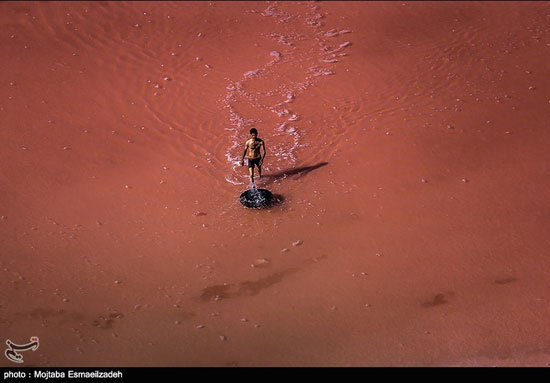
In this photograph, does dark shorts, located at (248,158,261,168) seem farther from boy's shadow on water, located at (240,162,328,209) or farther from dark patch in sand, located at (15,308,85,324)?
dark patch in sand, located at (15,308,85,324)

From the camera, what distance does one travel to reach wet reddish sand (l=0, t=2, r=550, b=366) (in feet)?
23.5

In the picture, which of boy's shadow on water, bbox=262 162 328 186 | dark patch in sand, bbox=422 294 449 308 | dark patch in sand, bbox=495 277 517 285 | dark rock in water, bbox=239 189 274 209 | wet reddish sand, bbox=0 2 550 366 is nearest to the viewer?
wet reddish sand, bbox=0 2 550 366

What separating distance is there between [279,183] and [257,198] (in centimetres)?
77

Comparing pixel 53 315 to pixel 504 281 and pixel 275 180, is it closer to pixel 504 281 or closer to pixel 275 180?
pixel 275 180

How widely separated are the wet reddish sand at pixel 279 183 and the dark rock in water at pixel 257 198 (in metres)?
0.20

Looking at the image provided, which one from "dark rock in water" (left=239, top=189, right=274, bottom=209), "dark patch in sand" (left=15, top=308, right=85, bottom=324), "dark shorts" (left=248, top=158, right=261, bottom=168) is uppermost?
"dark shorts" (left=248, top=158, right=261, bottom=168)

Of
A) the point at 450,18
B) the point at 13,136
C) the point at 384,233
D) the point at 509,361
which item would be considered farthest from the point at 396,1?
the point at 509,361

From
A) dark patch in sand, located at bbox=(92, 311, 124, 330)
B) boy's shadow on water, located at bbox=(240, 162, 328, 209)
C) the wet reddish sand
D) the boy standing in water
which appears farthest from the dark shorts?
dark patch in sand, located at bbox=(92, 311, 124, 330)

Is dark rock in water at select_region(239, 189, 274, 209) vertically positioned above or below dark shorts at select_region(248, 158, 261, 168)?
below

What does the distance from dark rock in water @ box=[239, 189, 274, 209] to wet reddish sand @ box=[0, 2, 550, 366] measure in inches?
8.0

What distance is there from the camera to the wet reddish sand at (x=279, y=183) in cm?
715

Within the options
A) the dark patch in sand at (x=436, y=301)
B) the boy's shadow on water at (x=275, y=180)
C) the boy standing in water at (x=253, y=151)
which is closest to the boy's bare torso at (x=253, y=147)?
the boy standing in water at (x=253, y=151)

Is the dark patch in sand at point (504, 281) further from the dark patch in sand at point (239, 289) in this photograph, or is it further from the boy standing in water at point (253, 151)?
the boy standing in water at point (253, 151)
